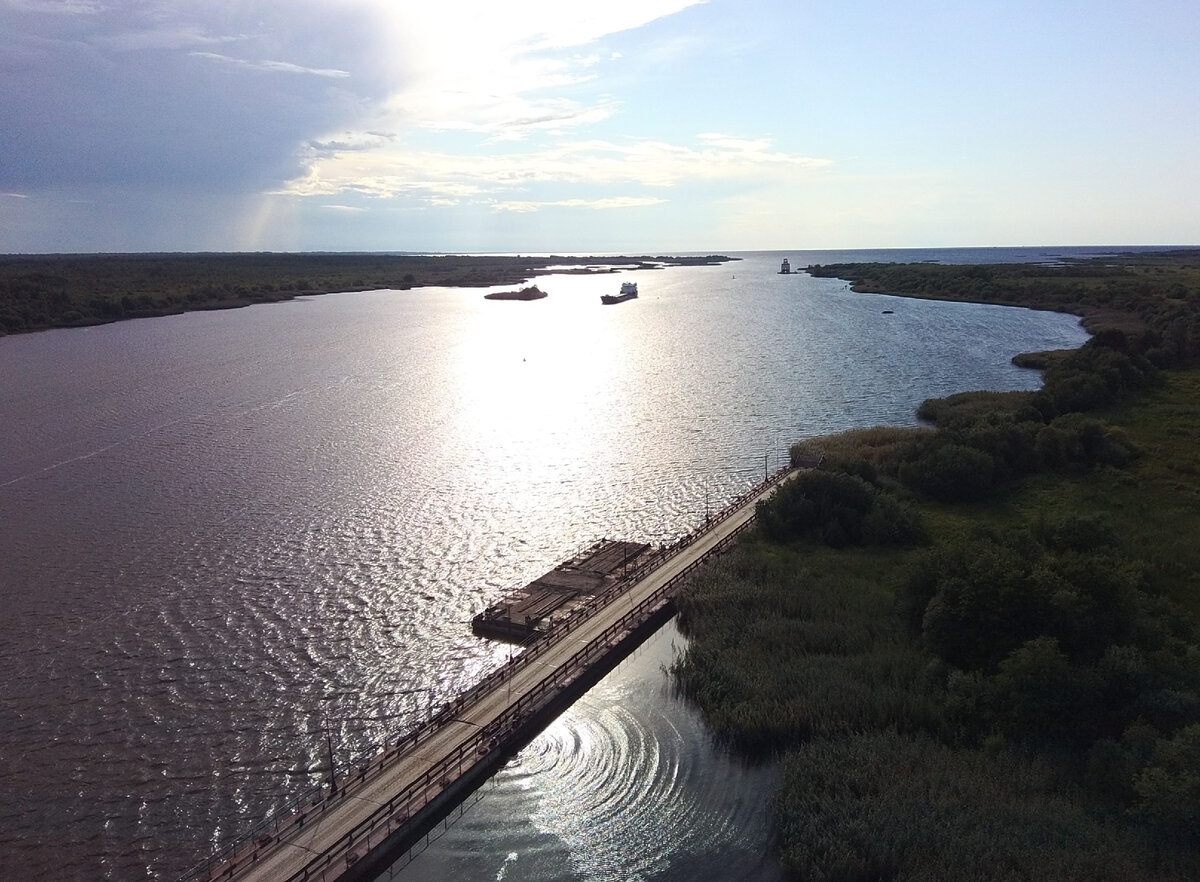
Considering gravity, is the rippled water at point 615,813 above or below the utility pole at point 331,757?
below

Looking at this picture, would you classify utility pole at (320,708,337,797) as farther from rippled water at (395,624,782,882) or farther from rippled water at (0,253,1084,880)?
rippled water at (395,624,782,882)

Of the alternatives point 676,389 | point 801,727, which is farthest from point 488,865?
point 676,389

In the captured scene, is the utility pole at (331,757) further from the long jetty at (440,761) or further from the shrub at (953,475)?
the shrub at (953,475)

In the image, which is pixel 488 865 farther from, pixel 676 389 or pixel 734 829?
pixel 676 389

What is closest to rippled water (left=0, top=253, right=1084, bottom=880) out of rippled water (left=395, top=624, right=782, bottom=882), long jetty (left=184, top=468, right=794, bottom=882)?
rippled water (left=395, top=624, right=782, bottom=882)

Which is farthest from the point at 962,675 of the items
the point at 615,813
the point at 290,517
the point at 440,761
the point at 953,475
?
the point at 290,517

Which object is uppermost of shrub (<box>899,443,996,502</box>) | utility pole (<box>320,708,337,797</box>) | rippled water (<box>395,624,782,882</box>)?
shrub (<box>899,443,996,502</box>)

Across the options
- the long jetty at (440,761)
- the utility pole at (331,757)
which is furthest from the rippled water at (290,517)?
the long jetty at (440,761)
